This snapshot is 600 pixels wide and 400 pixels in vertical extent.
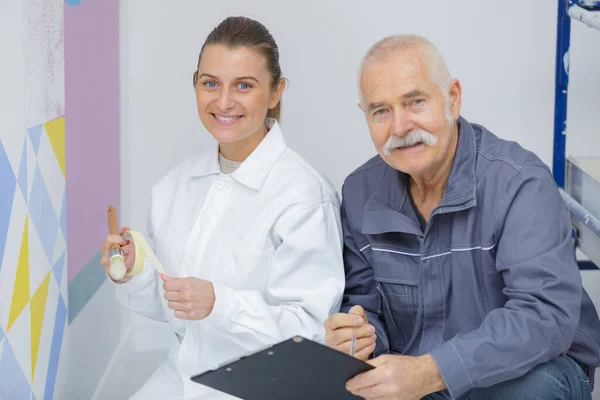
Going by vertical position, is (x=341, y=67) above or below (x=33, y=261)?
above

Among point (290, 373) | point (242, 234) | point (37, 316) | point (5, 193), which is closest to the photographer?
point (290, 373)

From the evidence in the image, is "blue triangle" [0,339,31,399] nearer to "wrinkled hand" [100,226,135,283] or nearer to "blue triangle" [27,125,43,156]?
"wrinkled hand" [100,226,135,283]

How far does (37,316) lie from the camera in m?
1.81

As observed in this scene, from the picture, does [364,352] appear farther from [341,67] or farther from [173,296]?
[341,67]

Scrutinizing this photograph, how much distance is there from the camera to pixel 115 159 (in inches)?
112

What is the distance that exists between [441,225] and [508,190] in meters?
0.15

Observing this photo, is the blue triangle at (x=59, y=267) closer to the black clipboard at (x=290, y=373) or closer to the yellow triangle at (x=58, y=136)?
the yellow triangle at (x=58, y=136)

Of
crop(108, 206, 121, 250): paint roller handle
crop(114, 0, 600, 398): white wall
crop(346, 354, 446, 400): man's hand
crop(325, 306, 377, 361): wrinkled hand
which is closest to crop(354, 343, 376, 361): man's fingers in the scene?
crop(325, 306, 377, 361): wrinkled hand

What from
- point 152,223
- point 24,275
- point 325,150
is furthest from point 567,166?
point 24,275

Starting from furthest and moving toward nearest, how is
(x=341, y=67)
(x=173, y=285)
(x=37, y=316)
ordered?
(x=341, y=67) < (x=37, y=316) < (x=173, y=285)

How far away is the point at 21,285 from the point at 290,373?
0.56 meters

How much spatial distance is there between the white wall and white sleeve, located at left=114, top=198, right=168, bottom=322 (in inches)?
37.6

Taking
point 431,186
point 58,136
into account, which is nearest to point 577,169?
point 431,186

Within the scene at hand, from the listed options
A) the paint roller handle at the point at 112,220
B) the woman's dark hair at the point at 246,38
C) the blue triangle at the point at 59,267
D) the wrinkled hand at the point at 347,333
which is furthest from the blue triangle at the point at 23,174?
the wrinkled hand at the point at 347,333
